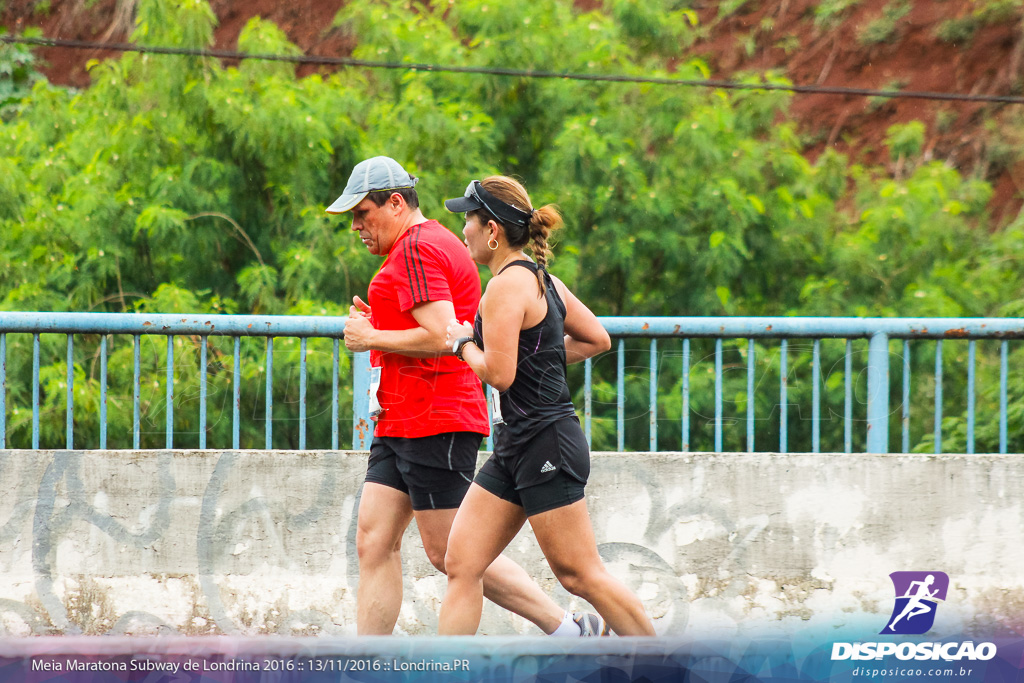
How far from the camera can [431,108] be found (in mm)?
10703

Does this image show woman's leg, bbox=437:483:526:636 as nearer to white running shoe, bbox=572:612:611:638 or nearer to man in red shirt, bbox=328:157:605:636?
man in red shirt, bbox=328:157:605:636

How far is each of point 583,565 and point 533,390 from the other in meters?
0.59

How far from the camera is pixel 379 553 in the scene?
3799 millimetres

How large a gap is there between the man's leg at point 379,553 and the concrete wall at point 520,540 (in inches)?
31.5

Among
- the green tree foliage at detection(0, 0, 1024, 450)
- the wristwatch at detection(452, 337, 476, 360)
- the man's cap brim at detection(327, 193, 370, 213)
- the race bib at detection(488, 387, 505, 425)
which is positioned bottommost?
the race bib at detection(488, 387, 505, 425)

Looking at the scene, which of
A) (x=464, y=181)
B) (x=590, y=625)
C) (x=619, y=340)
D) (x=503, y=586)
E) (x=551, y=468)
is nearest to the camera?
(x=551, y=468)

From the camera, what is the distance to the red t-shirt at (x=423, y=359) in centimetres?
367

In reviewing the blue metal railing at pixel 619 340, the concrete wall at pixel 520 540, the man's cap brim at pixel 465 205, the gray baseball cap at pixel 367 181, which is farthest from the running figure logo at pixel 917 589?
the gray baseball cap at pixel 367 181

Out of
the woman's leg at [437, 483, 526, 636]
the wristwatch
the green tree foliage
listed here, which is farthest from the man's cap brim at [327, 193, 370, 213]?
the green tree foliage

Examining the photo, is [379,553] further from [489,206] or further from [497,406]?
[489,206]

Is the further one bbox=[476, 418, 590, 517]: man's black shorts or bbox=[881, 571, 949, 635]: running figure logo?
bbox=[881, 571, 949, 635]: running figure logo

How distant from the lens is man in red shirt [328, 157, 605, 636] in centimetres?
367

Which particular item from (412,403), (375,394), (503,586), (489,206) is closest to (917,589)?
(503,586)

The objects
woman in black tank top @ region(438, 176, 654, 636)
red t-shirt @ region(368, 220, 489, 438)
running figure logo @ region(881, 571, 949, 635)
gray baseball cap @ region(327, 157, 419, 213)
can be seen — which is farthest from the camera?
running figure logo @ region(881, 571, 949, 635)
